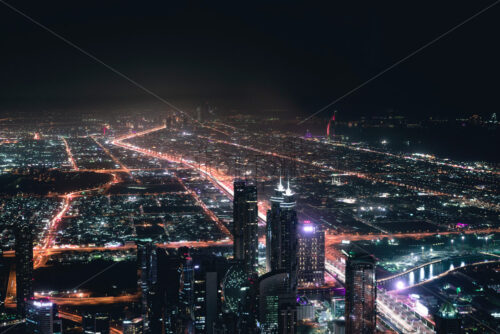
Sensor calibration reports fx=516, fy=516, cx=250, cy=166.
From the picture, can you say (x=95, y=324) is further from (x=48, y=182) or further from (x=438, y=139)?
(x=438, y=139)

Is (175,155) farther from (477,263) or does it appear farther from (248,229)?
(477,263)

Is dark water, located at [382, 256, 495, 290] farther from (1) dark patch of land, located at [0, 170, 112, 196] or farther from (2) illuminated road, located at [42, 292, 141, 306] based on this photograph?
(1) dark patch of land, located at [0, 170, 112, 196]

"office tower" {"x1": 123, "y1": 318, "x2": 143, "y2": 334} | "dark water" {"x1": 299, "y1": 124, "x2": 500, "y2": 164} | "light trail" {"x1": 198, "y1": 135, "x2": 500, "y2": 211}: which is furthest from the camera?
"dark water" {"x1": 299, "y1": 124, "x2": 500, "y2": 164}

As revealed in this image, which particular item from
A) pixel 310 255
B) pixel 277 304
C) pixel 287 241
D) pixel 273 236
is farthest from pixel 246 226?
pixel 277 304

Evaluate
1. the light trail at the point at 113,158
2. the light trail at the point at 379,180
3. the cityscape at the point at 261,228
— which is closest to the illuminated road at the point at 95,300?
the cityscape at the point at 261,228

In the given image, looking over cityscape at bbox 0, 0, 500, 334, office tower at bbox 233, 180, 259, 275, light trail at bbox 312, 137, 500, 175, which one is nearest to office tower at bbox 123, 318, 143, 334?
cityscape at bbox 0, 0, 500, 334

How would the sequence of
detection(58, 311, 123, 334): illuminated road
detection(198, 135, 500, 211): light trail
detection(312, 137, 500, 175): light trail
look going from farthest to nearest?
detection(312, 137, 500, 175): light trail → detection(198, 135, 500, 211): light trail → detection(58, 311, 123, 334): illuminated road
